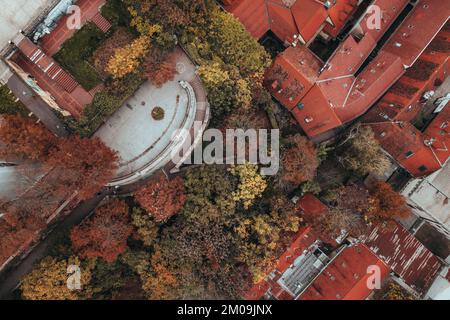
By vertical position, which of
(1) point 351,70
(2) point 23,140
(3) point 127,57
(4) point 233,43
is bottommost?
(2) point 23,140

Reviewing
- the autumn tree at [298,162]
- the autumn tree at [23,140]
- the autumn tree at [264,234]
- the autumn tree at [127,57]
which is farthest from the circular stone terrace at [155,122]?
the autumn tree at [264,234]

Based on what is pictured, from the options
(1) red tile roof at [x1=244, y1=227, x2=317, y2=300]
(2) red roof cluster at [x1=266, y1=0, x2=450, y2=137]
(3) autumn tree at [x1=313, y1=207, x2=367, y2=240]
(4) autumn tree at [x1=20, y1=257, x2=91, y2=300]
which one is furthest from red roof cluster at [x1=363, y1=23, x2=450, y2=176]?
(4) autumn tree at [x1=20, y1=257, x2=91, y2=300]

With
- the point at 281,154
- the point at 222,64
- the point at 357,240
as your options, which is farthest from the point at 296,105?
the point at 357,240

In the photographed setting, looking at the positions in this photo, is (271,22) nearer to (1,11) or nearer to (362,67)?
(362,67)

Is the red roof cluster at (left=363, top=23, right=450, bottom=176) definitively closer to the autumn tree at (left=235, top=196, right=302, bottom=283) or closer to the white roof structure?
the autumn tree at (left=235, top=196, right=302, bottom=283)

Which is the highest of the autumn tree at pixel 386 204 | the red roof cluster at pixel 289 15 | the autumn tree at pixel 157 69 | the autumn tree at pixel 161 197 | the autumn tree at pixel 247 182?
the red roof cluster at pixel 289 15

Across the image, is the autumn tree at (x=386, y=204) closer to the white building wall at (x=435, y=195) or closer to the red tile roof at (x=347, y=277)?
the white building wall at (x=435, y=195)

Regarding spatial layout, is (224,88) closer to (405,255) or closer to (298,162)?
(298,162)

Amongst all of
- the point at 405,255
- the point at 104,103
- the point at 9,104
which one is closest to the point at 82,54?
the point at 104,103
